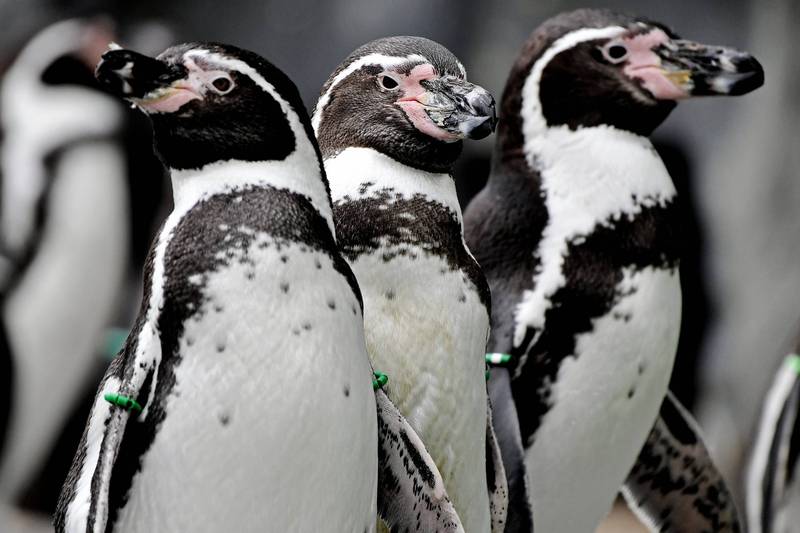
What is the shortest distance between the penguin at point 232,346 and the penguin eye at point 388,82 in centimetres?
24

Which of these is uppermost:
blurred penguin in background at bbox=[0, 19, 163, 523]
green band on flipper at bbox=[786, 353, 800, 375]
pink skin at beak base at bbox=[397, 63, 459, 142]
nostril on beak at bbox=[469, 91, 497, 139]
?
nostril on beak at bbox=[469, 91, 497, 139]

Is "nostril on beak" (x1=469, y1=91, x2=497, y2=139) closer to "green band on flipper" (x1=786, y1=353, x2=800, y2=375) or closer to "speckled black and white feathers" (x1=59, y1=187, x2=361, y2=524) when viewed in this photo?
"speckled black and white feathers" (x1=59, y1=187, x2=361, y2=524)

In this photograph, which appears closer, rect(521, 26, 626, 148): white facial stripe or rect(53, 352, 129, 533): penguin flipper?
rect(53, 352, 129, 533): penguin flipper

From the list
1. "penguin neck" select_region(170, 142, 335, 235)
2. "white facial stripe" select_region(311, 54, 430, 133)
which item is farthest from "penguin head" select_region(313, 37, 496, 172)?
"penguin neck" select_region(170, 142, 335, 235)

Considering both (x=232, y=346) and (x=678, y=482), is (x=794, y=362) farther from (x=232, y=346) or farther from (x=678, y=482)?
(x=232, y=346)

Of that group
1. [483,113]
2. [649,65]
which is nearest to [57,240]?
[649,65]

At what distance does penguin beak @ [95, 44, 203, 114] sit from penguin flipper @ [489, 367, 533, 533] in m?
0.74

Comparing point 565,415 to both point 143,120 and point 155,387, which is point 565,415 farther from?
point 143,120

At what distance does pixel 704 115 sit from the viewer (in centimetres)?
447

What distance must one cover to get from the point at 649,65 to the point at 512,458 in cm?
→ 64

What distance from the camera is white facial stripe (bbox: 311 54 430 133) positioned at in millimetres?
1517

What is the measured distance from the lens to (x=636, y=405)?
1.87 meters

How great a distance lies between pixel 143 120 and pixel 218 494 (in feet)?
11.3

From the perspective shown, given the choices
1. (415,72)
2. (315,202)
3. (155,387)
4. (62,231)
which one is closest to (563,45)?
(415,72)
